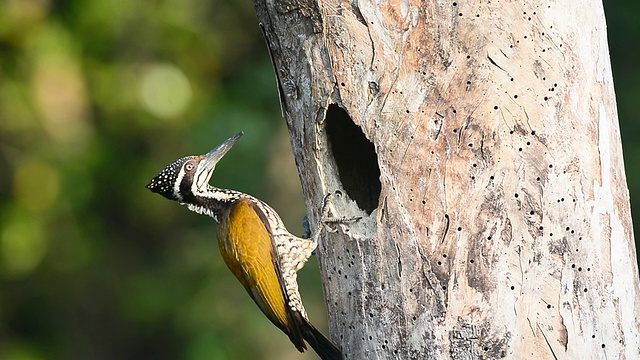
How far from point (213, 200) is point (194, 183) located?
0.15 meters

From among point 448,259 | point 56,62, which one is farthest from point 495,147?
point 56,62

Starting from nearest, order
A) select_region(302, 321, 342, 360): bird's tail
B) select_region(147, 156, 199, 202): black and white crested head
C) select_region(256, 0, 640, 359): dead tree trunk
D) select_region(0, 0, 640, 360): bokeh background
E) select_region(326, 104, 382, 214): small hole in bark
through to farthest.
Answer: select_region(256, 0, 640, 359): dead tree trunk → select_region(302, 321, 342, 360): bird's tail → select_region(326, 104, 382, 214): small hole in bark → select_region(147, 156, 199, 202): black and white crested head → select_region(0, 0, 640, 360): bokeh background

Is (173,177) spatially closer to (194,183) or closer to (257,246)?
(194,183)

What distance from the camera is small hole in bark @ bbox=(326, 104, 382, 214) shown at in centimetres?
425

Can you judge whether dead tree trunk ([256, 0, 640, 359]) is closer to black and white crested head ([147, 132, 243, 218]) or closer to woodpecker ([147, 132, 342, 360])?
woodpecker ([147, 132, 342, 360])

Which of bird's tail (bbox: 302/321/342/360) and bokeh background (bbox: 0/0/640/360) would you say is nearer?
bird's tail (bbox: 302/321/342/360)

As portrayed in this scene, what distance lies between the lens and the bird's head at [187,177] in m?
4.88

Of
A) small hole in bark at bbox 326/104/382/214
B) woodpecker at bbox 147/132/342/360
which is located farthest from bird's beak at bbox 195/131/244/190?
small hole in bark at bbox 326/104/382/214

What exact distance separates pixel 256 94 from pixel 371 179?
4.27m

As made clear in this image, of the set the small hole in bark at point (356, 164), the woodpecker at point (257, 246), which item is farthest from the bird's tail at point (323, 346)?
the small hole in bark at point (356, 164)

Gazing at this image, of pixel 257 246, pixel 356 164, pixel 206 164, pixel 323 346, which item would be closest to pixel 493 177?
pixel 356 164

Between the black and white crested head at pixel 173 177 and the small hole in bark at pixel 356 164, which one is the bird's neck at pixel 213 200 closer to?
the black and white crested head at pixel 173 177

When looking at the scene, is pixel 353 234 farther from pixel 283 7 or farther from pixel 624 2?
pixel 624 2

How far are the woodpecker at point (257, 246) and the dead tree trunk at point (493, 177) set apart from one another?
67 centimetres
